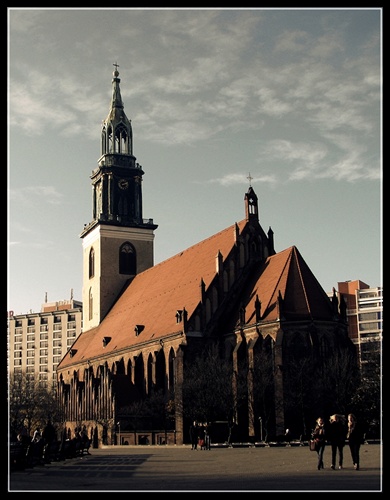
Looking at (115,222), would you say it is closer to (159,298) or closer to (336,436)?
(159,298)

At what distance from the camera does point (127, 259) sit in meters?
92.4

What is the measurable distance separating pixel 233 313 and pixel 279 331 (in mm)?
9252

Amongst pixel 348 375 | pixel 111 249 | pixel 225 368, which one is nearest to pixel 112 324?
pixel 111 249

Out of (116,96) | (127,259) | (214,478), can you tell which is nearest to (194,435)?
(214,478)

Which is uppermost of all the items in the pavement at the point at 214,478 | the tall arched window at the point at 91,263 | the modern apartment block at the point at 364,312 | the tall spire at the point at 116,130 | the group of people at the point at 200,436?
the tall spire at the point at 116,130

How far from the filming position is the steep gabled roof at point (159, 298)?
69500mm

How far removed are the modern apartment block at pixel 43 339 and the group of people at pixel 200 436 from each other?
13304 centimetres

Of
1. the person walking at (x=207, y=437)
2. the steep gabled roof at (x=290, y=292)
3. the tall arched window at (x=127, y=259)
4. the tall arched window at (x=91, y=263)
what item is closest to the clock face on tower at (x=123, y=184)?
the tall arched window at (x=127, y=259)

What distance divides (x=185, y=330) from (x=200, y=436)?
14.7 meters

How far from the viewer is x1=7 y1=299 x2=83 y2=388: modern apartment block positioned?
613ft

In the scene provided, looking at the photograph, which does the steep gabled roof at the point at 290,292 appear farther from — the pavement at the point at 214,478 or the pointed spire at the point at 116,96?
the pointed spire at the point at 116,96

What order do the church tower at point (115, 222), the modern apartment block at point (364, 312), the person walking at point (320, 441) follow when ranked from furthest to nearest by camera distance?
the modern apartment block at point (364, 312) → the church tower at point (115, 222) → the person walking at point (320, 441)
